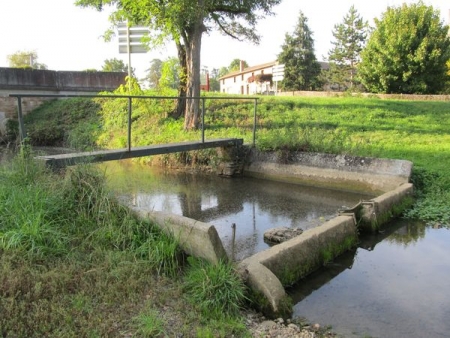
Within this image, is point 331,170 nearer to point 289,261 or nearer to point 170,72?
point 289,261

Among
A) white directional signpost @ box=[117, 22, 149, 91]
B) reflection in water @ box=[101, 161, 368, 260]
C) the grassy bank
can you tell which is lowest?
reflection in water @ box=[101, 161, 368, 260]

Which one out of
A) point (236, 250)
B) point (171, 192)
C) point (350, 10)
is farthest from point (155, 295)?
point (350, 10)

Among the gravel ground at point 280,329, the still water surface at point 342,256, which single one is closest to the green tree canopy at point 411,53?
the still water surface at point 342,256

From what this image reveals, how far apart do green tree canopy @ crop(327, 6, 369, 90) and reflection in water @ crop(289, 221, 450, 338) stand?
42.3m

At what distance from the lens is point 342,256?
4.67 m

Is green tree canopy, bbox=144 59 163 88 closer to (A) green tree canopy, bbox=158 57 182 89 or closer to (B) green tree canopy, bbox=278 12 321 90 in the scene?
(A) green tree canopy, bbox=158 57 182 89

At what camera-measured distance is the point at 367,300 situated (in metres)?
3.62

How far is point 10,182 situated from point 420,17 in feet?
93.2

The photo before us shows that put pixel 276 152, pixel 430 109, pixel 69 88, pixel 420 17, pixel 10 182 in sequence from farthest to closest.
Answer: pixel 420 17 → pixel 69 88 → pixel 430 109 → pixel 276 152 → pixel 10 182

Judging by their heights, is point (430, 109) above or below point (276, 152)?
above

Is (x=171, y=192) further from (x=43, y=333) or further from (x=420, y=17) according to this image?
(x=420, y=17)

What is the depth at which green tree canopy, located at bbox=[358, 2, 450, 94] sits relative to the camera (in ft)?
80.2

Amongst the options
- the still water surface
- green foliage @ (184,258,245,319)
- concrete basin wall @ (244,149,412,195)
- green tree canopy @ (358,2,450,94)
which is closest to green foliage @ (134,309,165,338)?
green foliage @ (184,258,245,319)

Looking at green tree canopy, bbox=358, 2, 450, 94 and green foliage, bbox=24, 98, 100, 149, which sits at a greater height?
green tree canopy, bbox=358, 2, 450, 94
